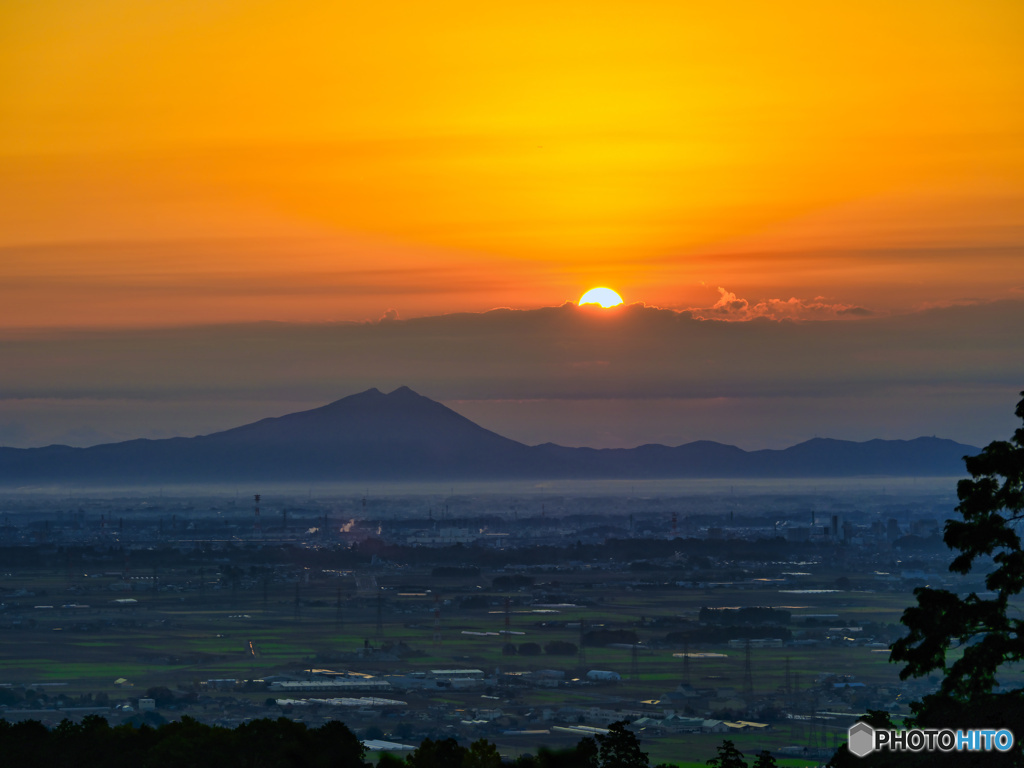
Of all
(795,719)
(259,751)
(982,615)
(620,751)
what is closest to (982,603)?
(982,615)

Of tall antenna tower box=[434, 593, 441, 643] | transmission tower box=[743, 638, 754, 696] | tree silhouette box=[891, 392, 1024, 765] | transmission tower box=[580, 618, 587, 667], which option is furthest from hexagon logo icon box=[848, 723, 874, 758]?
tall antenna tower box=[434, 593, 441, 643]

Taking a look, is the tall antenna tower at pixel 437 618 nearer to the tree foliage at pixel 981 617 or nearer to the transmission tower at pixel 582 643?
the transmission tower at pixel 582 643

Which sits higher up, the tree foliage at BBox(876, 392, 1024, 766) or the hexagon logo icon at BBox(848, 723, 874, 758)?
the tree foliage at BBox(876, 392, 1024, 766)

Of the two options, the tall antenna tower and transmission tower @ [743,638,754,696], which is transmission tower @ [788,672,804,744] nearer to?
transmission tower @ [743,638,754,696]

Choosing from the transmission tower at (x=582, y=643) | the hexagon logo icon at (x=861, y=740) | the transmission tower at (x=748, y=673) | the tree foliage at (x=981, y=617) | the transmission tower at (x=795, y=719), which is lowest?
the transmission tower at (x=582, y=643)

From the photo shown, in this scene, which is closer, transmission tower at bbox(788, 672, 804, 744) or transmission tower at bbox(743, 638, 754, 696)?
transmission tower at bbox(788, 672, 804, 744)

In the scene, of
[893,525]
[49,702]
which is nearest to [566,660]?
[49,702]

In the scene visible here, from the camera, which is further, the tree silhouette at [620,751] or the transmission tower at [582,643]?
the transmission tower at [582,643]

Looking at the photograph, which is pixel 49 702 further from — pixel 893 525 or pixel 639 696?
pixel 893 525

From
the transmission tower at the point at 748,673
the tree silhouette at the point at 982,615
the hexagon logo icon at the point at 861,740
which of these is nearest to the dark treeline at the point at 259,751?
the hexagon logo icon at the point at 861,740
